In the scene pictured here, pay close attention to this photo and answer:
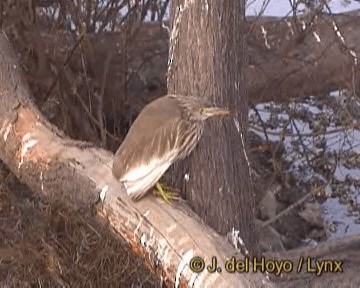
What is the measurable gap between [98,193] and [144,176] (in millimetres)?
258

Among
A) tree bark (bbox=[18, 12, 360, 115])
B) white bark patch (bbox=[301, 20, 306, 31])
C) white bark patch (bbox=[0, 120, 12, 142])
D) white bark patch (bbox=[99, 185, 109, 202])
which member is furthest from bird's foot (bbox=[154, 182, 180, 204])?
white bark patch (bbox=[301, 20, 306, 31])

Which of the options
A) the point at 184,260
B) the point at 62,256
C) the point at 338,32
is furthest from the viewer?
the point at 338,32

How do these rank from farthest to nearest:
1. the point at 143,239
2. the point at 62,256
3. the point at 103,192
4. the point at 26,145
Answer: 1. the point at 62,256
2. the point at 26,145
3. the point at 103,192
4. the point at 143,239

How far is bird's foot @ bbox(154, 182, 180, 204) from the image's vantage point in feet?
7.32

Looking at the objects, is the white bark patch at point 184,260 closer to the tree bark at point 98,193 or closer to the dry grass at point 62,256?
the tree bark at point 98,193

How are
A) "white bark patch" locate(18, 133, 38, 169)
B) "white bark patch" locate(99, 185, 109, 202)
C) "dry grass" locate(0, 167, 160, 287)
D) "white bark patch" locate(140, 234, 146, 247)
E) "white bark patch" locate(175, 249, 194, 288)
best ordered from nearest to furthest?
"white bark patch" locate(175, 249, 194, 288) → "white bark patch" locate(140, 234, 146, 247) → "white bark patch" locate(99, 185, 109, 202) → "white bark patch" locate(18, 133, 38, 169) → "dry grass" locate(0, 167, 160, 287)

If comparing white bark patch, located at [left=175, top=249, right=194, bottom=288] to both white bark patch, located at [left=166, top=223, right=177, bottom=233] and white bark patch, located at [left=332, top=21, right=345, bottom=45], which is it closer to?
white bark patch, located at [left=166, top=223, right=177, bottom=233]

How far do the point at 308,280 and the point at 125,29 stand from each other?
146 centimetres

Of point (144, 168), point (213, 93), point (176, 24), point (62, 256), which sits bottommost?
point (62, 256)

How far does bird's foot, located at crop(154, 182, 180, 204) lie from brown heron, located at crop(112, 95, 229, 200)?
5 centimetres

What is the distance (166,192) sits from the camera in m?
2.27

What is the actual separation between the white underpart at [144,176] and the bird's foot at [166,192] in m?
0.06

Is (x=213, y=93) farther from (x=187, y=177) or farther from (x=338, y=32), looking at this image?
(x=338, y=32)

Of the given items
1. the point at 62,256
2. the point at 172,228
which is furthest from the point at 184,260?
the point at 62,256
